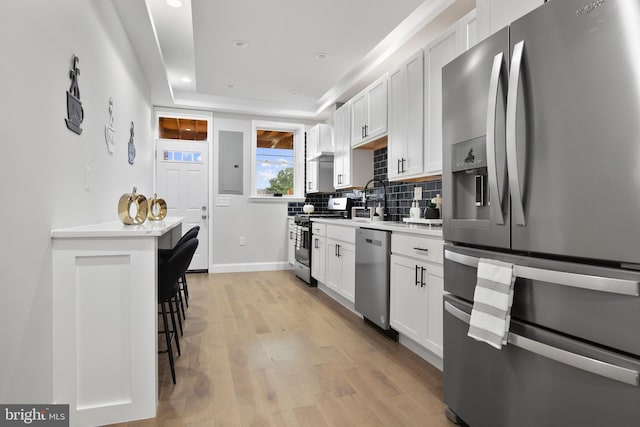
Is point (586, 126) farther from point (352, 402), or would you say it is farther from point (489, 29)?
point (352, 402)

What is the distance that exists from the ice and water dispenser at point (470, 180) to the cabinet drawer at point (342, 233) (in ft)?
5.71

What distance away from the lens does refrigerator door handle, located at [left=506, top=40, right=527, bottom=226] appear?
128 centimetres

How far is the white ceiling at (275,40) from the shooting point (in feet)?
9.26

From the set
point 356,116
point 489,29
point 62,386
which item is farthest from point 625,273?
point 356,116

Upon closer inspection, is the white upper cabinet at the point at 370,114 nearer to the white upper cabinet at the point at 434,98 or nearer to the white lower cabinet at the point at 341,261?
the white upper cabinet at the point at 434,98

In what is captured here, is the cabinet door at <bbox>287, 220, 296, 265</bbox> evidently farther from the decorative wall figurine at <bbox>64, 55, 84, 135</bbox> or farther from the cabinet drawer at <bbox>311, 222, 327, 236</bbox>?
the decorative wall figurine at <bbox>64, 55, 84, 135</bbox>

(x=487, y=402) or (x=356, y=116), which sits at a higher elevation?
(x=356, y=116)

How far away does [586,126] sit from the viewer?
1.08m

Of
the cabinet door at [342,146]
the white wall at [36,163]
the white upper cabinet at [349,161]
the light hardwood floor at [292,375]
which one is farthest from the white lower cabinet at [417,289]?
the white wall at [36,163]

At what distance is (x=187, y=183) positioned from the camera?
5.51 meters

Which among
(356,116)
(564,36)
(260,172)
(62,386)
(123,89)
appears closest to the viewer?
(564,36)

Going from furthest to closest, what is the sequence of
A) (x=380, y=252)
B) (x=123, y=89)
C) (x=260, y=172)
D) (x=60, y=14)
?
1. (x=260, y=172)
2. (x=123, y=89)
3. (x=380, y=252)
4. (x=60, y=14)

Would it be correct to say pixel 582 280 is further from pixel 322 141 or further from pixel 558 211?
pixel 322 141

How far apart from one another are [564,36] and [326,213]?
4994 mm
